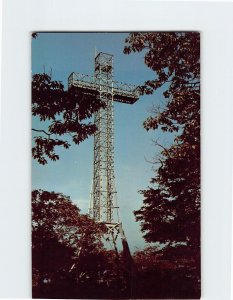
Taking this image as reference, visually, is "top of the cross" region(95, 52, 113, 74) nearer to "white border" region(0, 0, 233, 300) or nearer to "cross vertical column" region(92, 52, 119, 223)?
"cross vertical column" region(92, 52, 119, 223)

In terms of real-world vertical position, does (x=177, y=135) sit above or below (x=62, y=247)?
above

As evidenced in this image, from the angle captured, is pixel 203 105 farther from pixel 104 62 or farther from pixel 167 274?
pixel 167 274

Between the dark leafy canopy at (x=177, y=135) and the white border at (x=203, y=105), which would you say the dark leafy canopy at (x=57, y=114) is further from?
the dark leafy canopy at (x=177, y=135)

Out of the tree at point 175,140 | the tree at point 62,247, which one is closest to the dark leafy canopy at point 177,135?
the tree at point 175,140

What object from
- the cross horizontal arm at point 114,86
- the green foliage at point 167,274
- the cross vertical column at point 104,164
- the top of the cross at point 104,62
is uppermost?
the top of the cross at point 104,62

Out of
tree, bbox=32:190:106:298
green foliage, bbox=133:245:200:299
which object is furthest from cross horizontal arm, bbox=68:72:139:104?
green foliage, bbox=133:245:200:299

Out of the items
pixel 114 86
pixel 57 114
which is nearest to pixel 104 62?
pixel 114 86
